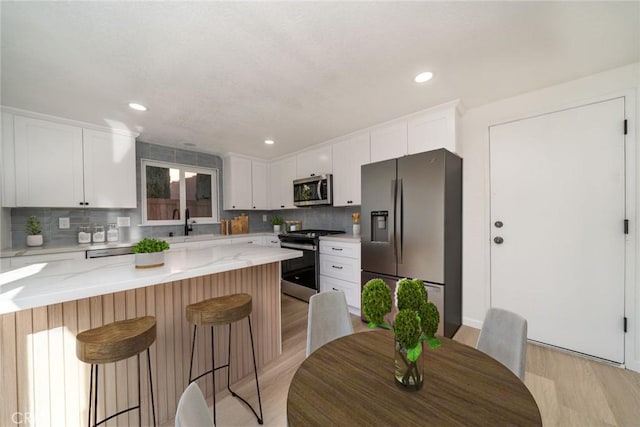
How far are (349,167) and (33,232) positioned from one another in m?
3.78

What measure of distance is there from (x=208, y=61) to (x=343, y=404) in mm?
2136

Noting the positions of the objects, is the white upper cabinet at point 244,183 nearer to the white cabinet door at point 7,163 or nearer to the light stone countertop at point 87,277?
the white cabinet door at point 7,163

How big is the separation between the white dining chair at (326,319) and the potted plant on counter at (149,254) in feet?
3.21

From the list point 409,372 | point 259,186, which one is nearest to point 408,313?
point 409,372

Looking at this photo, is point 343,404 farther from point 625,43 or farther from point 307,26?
point 625,43

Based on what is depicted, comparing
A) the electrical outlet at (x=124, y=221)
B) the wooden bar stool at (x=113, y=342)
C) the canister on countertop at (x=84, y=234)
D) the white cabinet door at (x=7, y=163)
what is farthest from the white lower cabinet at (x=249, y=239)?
the wooden bar stool at (x=113, y=342)

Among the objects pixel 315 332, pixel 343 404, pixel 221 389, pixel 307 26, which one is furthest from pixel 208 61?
pixel 221 389

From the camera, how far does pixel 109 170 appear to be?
3016 mm

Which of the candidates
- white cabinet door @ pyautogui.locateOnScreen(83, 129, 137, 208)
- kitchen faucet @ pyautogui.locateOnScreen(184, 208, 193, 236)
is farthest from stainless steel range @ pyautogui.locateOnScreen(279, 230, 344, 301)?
white cabinet door @ pyautogui.locateOnScreen(83, 129, 137, 208)

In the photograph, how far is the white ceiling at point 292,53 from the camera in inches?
52.2

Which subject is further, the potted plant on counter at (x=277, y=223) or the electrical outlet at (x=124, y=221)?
the potted plant on counter at (x=277, y=223)

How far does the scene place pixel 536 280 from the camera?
2246mm

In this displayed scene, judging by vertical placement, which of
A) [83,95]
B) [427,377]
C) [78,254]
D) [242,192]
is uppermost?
[83,95]

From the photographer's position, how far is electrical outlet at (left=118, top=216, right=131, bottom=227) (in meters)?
3.32
